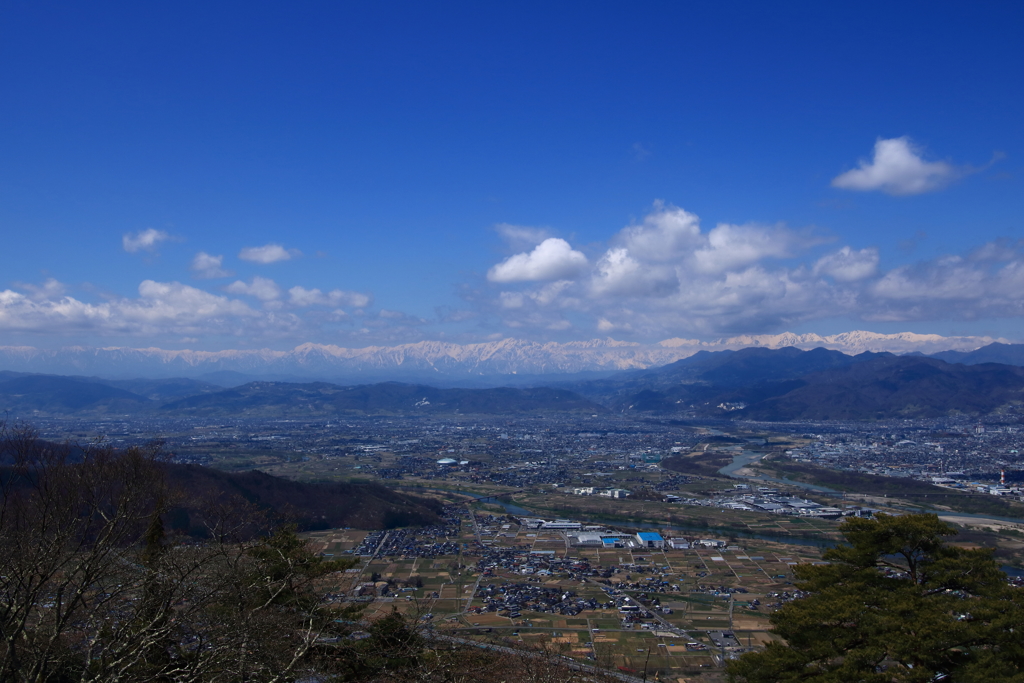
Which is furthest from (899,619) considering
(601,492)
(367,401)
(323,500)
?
(367,401)

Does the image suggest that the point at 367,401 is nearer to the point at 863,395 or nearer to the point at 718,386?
the point at 718,386

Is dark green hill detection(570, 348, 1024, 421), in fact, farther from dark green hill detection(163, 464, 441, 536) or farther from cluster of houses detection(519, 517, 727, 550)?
dark green hill detection(163, 464, 441, 536)

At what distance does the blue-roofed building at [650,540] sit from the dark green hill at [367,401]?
97400 mm

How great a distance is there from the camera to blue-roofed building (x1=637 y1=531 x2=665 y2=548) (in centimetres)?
2746

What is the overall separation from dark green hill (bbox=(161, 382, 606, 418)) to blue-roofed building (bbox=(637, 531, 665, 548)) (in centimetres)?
9740

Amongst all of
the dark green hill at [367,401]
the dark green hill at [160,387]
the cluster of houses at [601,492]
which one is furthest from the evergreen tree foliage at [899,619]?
the dark green hill at [160,387]

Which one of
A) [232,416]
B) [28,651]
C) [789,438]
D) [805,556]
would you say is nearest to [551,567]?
[805,556]

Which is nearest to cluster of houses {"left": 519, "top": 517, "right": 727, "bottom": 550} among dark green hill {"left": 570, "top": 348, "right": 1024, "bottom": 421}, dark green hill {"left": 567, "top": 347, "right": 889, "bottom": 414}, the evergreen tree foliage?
the evergreen tree foliage

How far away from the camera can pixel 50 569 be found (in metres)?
5.85

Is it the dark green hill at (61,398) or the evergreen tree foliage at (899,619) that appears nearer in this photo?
the evergreen tree foliage at (899,619)

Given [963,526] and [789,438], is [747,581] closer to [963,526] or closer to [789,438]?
[963,526]

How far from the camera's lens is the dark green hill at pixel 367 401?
11956 cm

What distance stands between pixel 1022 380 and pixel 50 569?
144m

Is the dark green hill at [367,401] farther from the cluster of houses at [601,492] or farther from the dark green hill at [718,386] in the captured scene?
the cluster of houses at [601,492]
